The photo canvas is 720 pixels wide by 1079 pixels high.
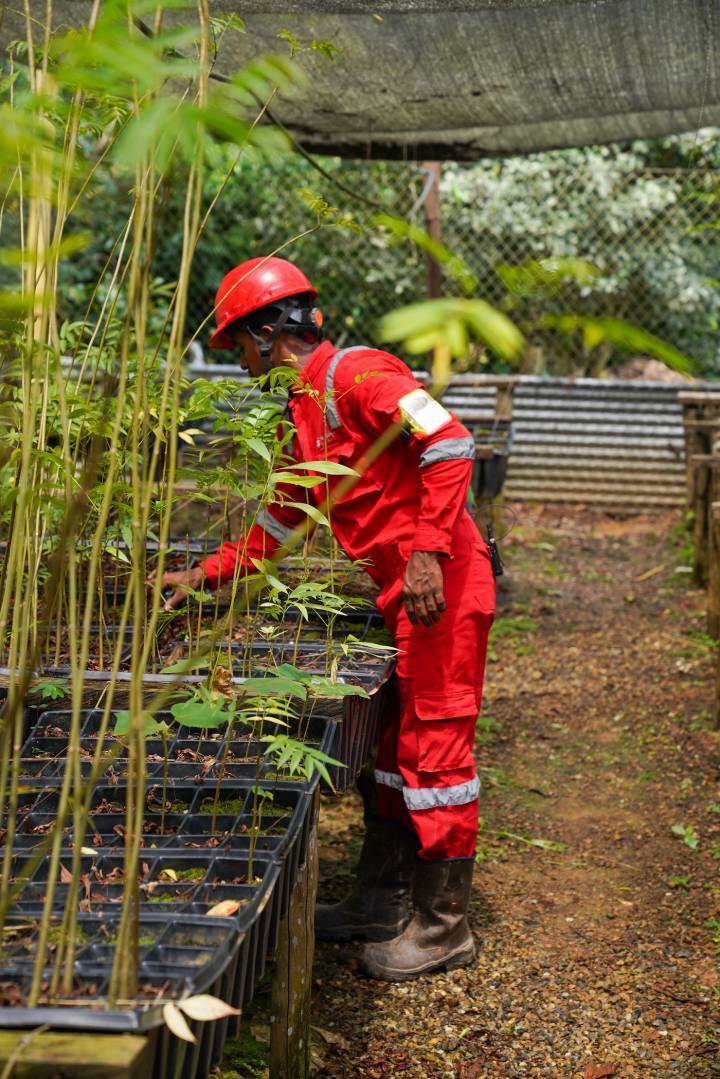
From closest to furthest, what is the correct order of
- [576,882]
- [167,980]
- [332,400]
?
[167,980] < [332,400] < [576,882]

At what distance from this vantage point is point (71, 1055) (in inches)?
51.9

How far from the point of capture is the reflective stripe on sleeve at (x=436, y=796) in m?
3.15

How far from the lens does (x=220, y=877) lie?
1.87 metres

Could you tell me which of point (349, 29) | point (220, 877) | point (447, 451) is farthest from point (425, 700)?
point (349, 29)

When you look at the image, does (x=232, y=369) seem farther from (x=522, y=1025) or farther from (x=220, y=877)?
(x=220, y=877)

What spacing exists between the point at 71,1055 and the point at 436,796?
75.3 inches

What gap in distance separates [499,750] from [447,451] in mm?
2448

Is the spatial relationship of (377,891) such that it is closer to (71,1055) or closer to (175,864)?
(175,864)

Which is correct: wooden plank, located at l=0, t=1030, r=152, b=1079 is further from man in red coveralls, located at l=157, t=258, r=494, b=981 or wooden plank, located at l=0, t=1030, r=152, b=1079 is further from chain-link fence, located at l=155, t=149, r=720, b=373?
chain-link fence, located at l=155, t=149, r=720, b=373

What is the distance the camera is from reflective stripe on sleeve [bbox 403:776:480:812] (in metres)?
3.15

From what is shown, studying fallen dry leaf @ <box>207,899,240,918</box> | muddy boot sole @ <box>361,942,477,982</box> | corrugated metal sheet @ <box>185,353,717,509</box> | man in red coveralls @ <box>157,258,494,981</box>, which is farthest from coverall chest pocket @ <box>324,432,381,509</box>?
corrugated metal sheet @ <box>185,353,717,509</box>

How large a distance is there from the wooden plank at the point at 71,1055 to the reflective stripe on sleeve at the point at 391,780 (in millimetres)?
2055

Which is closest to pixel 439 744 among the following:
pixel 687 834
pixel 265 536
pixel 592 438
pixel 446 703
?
pixel 446 703

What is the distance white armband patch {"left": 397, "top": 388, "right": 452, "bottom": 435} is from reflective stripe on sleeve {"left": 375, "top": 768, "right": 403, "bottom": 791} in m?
1.07
